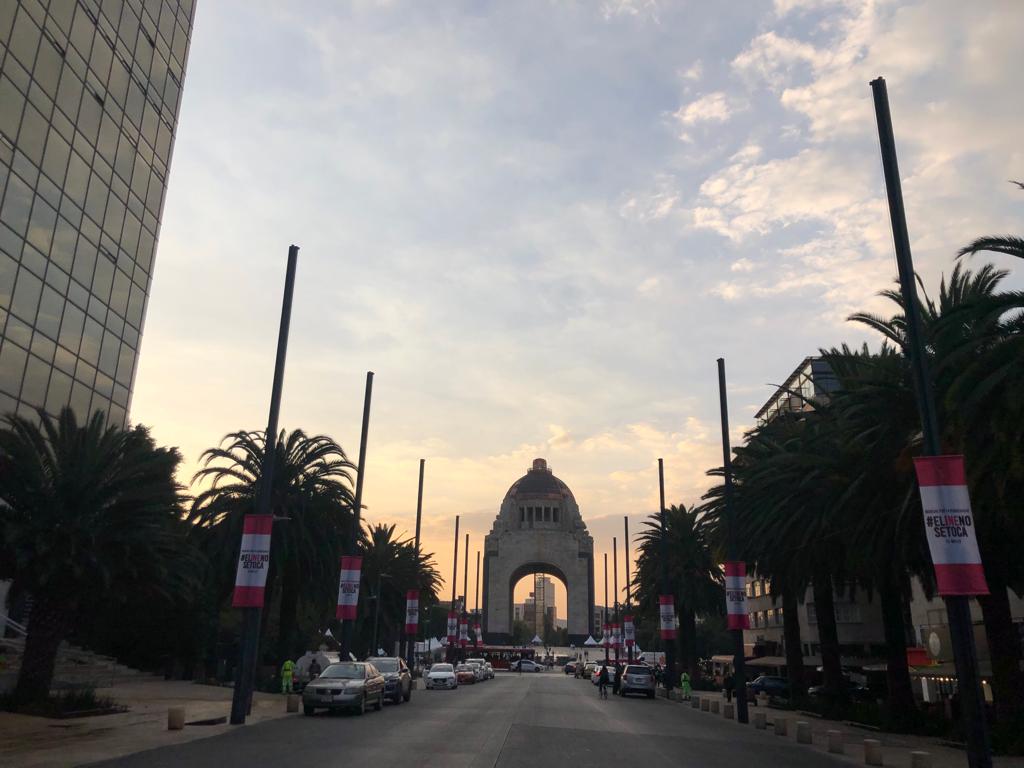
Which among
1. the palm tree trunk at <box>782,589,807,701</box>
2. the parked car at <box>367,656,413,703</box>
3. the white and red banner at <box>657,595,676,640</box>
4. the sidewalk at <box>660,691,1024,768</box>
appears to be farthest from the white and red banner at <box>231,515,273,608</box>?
the white and red banner at <box>657,595,676,640</box>

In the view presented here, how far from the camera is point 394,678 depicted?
31188mm

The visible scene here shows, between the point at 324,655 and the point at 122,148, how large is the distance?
27.6m

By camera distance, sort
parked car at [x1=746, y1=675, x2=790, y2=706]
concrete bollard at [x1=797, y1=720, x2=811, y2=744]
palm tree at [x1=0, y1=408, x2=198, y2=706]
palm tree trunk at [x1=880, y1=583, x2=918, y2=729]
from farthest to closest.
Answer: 1. parked car at [x1=746, y1=675, x2=790, y2=706]
2. palm tree trunk at [x1=880, y1=583, x2=918, y2=729]
3. concrete bollard at [x1=797, y1=720, x2=811, y2=744]
4. palm tree at [x1=0, y1=408, x2=198, y2=706]

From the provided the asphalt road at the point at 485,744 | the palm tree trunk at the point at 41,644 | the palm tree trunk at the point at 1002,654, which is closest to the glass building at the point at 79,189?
the palm tree trunk at the point at 41,644

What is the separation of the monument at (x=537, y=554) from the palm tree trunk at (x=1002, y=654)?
115996 millimetres

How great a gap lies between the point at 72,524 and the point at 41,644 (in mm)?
3464

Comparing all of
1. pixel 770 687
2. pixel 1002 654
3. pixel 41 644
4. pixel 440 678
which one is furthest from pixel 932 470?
pixel 770 687

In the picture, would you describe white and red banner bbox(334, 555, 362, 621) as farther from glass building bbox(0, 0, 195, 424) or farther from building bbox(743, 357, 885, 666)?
building bbox(743, 357, 885, 666)

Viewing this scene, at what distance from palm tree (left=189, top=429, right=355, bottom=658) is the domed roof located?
352 ft

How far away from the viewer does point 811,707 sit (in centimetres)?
3419

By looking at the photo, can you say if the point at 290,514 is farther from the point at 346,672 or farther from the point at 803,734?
the point at 803,734

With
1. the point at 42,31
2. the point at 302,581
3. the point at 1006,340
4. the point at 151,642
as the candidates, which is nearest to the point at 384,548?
the point at 151,642

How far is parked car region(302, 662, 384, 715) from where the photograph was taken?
80.2 ft

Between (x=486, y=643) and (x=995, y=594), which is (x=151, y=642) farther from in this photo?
(x=486, y=643)
